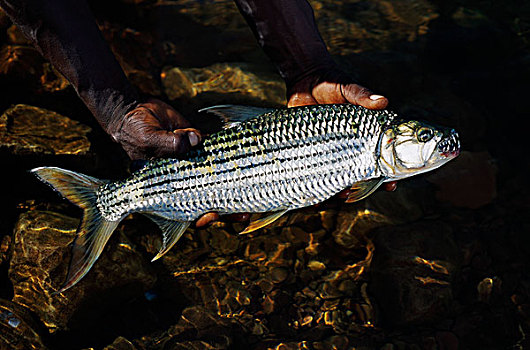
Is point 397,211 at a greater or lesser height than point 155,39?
lesser

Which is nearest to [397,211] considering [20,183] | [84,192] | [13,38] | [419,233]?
[419,233]

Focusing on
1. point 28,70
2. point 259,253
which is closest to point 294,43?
point 259,253

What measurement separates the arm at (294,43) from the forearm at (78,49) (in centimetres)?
191

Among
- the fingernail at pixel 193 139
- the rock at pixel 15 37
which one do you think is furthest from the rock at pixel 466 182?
the rock at pixel 15 37

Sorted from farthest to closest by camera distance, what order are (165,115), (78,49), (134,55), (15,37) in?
(134,55) < (15,37) < (165,115) < (78,49)

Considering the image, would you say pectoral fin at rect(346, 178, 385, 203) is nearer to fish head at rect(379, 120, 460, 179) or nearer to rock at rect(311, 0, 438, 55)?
fish head at rect(379, 120, 460, 179)

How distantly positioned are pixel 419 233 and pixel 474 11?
6.29 meters

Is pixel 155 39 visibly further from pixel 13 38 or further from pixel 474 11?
pixel 474 11

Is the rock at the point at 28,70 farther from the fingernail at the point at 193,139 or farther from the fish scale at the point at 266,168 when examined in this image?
the fingernail at the point at 193,139

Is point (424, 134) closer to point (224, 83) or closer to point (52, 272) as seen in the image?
point (224, 83)

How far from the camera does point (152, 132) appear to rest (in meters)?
4.12

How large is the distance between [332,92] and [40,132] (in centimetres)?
388

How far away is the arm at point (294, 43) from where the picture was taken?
198 inches

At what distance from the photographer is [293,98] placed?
16.9ft
